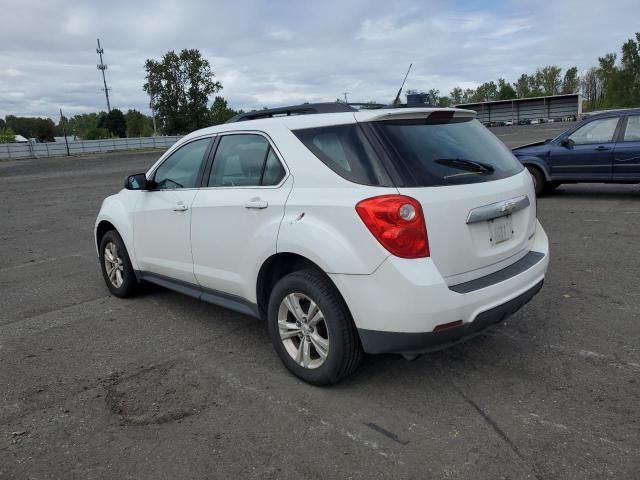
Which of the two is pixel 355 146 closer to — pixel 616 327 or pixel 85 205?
pixel 616 327

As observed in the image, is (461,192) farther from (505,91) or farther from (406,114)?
(505,91)

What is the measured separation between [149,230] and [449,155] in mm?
2791

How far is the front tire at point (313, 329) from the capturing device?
325 centimetres

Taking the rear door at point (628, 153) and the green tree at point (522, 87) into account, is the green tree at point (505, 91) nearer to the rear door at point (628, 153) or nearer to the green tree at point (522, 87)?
the green tree at point (522, 87)

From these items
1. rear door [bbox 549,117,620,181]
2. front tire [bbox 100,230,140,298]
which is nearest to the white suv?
front tire [bbox 100,230,140,298]

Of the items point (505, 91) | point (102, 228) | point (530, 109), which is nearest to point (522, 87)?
point (505, 91)

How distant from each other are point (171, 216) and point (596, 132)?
8600mm

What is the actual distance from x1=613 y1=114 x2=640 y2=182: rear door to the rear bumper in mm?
7771

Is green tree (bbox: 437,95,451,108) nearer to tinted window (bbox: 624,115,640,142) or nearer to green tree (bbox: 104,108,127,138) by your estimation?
tinted window (bbox: 624,115,640,142)

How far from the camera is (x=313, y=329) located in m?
3.44

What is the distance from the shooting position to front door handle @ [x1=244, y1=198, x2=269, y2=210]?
11.9 feet

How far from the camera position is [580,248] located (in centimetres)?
679

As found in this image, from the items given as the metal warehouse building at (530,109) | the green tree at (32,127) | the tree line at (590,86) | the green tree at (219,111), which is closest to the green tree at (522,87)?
the tree line at (590,86)

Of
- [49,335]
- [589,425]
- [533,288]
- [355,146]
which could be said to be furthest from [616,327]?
[49,335]
